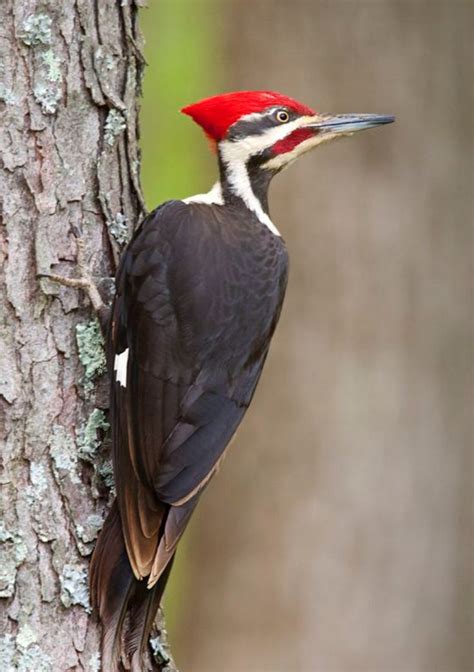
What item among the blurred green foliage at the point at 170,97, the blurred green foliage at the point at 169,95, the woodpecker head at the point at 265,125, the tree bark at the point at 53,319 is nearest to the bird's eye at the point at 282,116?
the woodpecker head at the point at 265,125

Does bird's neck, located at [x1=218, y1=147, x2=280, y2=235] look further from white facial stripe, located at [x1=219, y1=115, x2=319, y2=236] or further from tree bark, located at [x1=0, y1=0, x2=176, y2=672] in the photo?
tree bark, located at [x1=0, y1=0, x2=176, y2=672]

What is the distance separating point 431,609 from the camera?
17.5ft

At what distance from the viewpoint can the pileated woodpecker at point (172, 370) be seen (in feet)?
9.43

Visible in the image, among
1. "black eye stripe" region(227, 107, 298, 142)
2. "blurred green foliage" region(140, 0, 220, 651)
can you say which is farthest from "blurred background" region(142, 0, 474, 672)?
"blurred green foliage" region(140, 0, 220, 651)

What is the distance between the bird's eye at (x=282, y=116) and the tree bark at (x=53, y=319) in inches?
18.0

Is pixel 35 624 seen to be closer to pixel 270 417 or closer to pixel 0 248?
pixel 0 248

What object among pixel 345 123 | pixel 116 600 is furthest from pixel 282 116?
pixel 116 600

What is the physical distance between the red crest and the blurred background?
175cm

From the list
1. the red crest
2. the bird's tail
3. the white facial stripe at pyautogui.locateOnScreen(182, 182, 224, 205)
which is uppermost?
the red crest

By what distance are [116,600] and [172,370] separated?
1.84ft

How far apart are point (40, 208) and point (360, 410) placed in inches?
96.9

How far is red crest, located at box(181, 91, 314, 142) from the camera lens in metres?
3.27

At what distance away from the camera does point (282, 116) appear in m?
3.33

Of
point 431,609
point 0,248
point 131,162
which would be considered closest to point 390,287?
point 431,609
